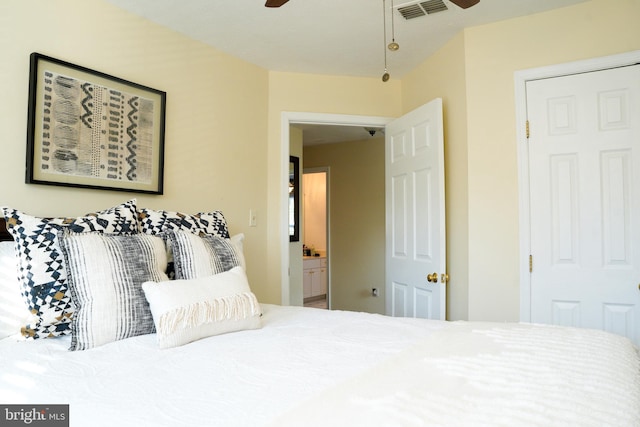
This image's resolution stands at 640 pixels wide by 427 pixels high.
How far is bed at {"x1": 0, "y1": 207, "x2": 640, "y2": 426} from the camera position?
83 centimetres

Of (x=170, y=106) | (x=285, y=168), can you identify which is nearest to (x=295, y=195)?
(x=285, y=168)

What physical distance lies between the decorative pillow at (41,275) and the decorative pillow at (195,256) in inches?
15.8

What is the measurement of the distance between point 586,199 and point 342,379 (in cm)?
198

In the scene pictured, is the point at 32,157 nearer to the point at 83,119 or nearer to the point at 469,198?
the point at 83,119

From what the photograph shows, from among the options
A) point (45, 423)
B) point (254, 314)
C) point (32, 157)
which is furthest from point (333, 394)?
point (32, 157)

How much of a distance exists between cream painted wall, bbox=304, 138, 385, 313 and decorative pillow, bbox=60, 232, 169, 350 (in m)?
3.77

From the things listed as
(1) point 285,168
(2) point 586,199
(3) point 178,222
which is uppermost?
(1) point 285,168

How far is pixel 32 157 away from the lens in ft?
6.15

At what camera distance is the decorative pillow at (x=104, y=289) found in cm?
140

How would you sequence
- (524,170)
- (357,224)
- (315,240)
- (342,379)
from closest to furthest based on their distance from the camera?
1. (342,379)
2. (524,170)
3. (357,224)
4. (315,240)

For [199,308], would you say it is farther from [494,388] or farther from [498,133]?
[498,133]

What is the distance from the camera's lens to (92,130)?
2.12 meters

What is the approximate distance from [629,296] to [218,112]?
2.67 meters

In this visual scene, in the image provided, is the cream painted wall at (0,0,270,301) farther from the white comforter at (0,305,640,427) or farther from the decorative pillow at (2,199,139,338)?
the white comforter at (0,305,640,427)
